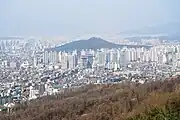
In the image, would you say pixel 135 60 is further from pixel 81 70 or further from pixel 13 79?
pixel 13 79

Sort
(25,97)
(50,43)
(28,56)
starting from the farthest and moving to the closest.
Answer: (50,43) → (28,56) → (25,97)

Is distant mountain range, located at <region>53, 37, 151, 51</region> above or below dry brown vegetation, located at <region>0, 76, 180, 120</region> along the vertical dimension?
above

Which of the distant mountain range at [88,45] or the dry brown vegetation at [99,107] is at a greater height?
the distant mountain range at [88,45]

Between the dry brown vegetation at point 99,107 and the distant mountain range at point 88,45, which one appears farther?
the distant mountain range at point 88,45

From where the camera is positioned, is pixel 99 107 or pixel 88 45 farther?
pixel 88 45

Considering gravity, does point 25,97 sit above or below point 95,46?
below

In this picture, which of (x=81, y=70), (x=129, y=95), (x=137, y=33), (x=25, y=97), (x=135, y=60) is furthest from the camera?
(x=137, y=33)

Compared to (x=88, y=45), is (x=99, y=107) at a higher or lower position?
lower

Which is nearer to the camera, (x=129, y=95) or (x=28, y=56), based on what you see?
(x=129, y=95)

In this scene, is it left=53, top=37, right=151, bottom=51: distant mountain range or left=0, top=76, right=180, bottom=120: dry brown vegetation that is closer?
left=0, top=76, right=180, bottom=120: dry brown vegetation

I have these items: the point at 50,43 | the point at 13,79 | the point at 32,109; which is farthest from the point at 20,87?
the point at 50,43
